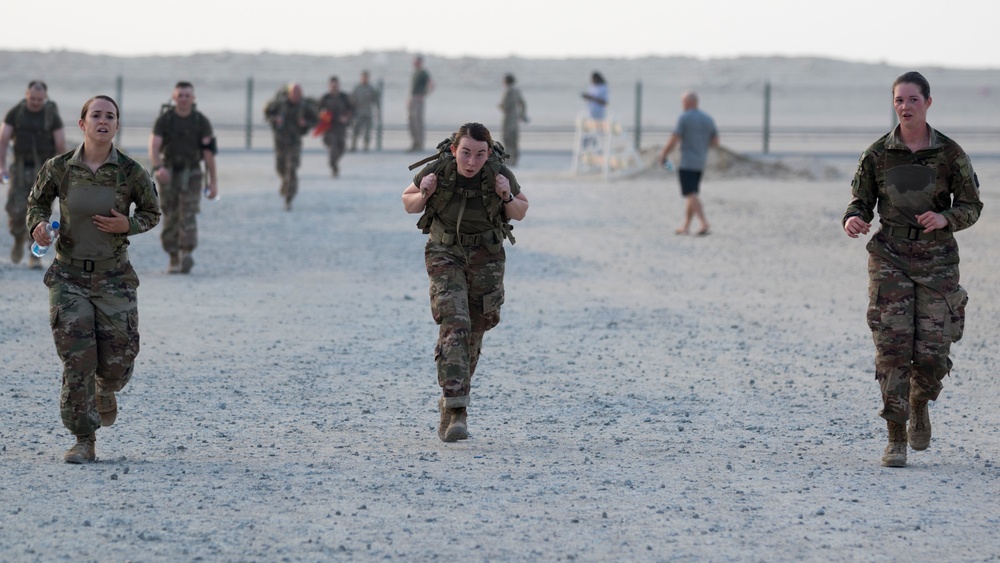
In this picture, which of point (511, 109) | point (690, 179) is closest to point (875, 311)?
point (690, 179)

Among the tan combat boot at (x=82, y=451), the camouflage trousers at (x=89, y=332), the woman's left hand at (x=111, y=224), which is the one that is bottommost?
the tan combat boot at (x=82, y=451)

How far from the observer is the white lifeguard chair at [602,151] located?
28.8 meters

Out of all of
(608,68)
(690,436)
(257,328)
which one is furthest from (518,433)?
(608,68)

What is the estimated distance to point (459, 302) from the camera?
7012 millimetres

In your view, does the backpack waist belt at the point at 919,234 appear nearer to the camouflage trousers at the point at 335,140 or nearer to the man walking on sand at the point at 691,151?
the man walking on sand at the point at 691,151

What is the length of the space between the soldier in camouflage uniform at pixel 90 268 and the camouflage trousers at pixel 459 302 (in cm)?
139

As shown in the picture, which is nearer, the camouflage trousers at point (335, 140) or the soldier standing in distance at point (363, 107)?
the camouflage trousers at point (335, 140)

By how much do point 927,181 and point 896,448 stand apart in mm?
1182

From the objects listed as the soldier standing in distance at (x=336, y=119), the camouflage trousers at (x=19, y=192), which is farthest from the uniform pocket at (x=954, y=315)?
the soldier standing in distance at (x=336, y=119)

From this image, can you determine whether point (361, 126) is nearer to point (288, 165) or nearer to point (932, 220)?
point (288, 165)

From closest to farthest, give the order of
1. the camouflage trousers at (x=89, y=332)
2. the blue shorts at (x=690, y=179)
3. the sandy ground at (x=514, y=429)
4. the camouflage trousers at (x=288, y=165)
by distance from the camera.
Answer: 1. the sandy ground at (x=514, y=429)
2. the camouflage trousers at (x=89, y=332)
3. the blue shorts at (x=690, y=179)
4. the camouflage trousers at (x=288, y=165)

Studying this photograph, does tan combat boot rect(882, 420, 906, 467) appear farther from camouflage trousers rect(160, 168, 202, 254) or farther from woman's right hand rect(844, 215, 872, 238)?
camouflage trousers rect(160, 168, 202, 254)

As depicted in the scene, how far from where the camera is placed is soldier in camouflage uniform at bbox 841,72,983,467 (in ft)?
21.5

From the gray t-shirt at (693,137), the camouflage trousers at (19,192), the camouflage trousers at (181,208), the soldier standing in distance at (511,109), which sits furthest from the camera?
the soldier standing in distance at (511,109)
